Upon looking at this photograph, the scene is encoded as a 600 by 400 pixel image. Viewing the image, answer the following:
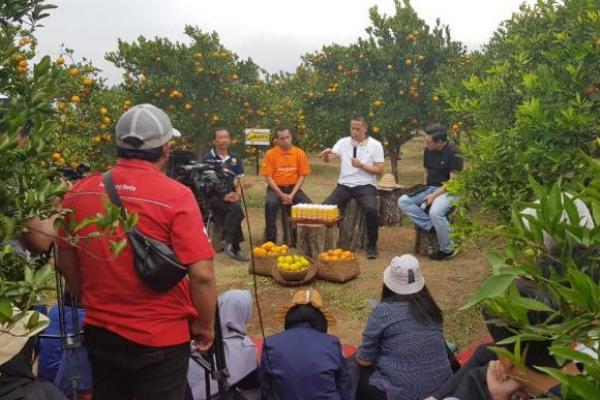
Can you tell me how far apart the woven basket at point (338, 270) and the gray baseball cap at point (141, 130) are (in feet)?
14.8

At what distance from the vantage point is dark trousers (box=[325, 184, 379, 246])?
7.95 m

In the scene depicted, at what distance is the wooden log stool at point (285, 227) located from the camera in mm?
8398

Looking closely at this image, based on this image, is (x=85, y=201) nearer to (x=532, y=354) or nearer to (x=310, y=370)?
(x=310, y=370)

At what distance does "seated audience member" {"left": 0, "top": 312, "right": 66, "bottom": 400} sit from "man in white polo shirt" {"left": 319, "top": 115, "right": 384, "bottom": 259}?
6046 mm

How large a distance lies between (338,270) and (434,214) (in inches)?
61.1

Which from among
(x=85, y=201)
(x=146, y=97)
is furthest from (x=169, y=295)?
(x=146, y=97)

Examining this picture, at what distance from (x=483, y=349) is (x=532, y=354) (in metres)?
1.19

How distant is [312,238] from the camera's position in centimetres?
764

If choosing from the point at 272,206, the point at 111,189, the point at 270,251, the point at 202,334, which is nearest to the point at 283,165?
the point at 272,206

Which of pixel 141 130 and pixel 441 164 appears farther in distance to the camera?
pixel 441 164

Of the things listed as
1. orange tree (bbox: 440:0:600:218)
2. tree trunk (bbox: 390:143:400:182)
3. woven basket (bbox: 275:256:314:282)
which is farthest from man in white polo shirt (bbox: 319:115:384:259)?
tree trunk (bbox: 390:143:400:182)

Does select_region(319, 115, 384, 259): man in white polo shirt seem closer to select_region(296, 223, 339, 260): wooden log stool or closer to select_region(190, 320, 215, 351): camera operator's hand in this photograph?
select_region(296, 223, 339, 260): wooden log stool

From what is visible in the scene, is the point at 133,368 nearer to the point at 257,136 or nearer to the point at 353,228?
the point at 353,228

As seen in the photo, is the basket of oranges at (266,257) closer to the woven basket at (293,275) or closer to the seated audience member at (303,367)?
the woven basket at (293,275)
